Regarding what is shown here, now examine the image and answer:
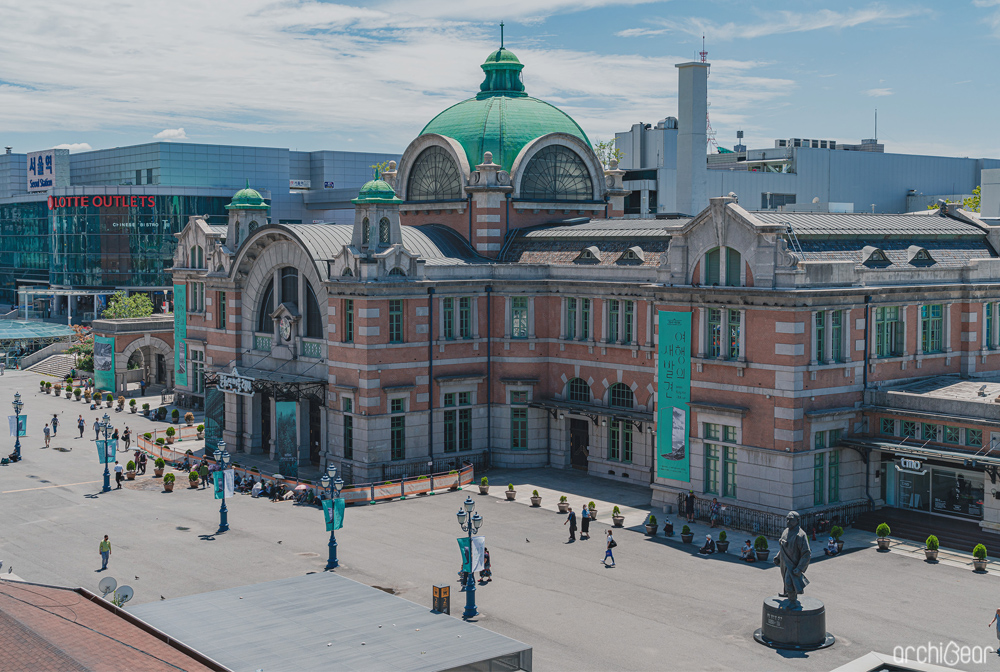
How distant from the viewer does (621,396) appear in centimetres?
5725

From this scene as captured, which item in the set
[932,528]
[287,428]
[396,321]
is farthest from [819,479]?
[287,428]

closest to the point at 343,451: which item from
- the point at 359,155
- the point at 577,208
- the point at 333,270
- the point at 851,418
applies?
the point at 333,270

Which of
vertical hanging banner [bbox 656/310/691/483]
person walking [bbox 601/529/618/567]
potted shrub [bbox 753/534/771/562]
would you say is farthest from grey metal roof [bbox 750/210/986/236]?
person walking [bbox 601/529/618/567]

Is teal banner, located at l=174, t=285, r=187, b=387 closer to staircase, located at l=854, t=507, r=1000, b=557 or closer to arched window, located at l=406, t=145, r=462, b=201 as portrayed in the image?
arched window, located at l=406, t=145, r=462, b=201

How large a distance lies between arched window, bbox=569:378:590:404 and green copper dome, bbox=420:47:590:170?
14065 millimetres

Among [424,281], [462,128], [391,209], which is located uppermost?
[462,128]

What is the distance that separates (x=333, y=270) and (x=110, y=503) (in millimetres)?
15807

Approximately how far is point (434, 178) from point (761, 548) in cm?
3330

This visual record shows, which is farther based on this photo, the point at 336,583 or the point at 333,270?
the point at 333,270

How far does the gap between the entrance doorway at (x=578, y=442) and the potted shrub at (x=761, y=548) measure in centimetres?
1724

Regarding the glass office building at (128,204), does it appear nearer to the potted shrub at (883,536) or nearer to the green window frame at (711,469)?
the green window frame at (711,469)

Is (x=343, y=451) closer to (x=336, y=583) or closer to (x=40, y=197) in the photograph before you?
(x=336, y=583)

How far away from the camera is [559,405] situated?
5872 centimetres

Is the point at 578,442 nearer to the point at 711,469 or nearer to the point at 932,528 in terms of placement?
the point at 711,469
